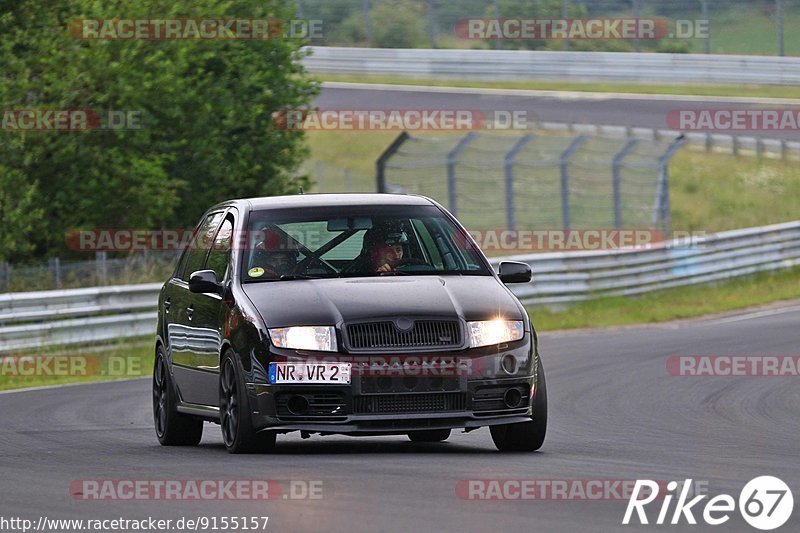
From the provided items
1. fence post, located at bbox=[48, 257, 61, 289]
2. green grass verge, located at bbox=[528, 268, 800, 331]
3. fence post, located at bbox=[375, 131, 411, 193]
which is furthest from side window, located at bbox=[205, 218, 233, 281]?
fence post, located at bbox=[375, 131, 411, 193]

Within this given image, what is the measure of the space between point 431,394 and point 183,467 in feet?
4.69

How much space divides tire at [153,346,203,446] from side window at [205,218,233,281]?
3.11ft

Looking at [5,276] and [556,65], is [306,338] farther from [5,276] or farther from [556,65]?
[556,65]

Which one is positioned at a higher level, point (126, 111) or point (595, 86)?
point (126, 111)

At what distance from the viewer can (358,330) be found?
9.48m

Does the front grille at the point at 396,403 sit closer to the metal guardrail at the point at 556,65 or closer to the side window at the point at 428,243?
the side window at the point at 428,243

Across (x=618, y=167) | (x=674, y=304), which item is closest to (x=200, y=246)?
(x=674, y=304)

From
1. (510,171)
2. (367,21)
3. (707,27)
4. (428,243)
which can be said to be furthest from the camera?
(367,21)

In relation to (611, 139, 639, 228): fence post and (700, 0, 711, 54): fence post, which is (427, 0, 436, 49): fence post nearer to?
(700, 0, 711, 54): fence post

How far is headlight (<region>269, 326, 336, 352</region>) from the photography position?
9.47 metres

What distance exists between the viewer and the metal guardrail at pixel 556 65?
44.2 m

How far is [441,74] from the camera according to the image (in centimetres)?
4700

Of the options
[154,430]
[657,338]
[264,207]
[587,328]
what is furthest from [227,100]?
[264,207]

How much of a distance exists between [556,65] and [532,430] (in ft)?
123
